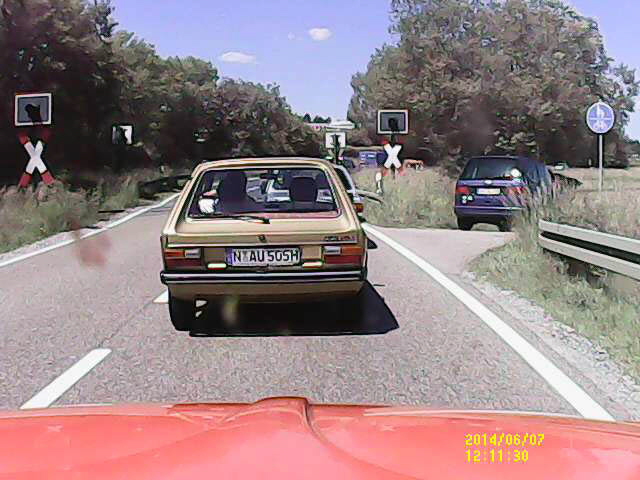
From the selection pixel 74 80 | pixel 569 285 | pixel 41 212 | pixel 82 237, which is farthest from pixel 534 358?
pixel 74 80

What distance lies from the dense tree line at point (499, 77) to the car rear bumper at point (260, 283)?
46.2 metres

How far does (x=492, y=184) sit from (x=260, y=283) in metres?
11.4

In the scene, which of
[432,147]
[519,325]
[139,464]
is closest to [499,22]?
[432,147]

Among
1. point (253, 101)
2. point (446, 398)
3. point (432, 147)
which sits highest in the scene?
point (253, 101)

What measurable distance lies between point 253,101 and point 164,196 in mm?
58829

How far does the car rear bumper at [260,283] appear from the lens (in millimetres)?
7691

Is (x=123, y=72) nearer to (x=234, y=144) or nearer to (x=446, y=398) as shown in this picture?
(x=446, y=398)

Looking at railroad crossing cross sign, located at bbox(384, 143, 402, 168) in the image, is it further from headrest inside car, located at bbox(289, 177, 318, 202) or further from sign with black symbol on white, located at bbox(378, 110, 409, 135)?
headrest inside car, located at bbox(289, 177, 318, 202)

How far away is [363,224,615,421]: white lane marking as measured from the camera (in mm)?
5699

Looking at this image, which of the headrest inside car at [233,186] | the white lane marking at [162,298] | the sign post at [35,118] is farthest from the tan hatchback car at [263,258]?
the sign post at [35,118]

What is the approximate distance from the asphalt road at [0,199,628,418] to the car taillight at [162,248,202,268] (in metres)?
0.69

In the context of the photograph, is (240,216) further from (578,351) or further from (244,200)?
(578,351)

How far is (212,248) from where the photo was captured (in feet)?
25.3

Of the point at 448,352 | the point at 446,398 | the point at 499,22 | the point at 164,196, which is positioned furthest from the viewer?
the point at 499,22
